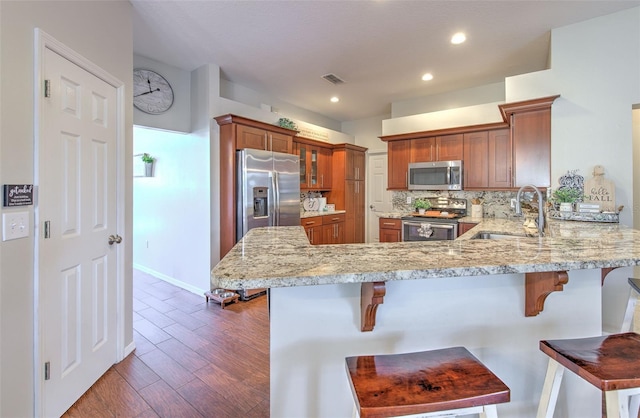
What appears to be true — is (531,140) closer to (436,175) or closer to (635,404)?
(436,175)

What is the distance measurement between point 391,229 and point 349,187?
4.64ft

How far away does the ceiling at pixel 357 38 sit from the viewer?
2533mm

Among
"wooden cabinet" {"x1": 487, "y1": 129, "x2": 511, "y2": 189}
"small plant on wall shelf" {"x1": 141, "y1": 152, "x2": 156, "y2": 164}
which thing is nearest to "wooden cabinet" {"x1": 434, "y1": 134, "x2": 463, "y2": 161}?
"wooden cabinet" {"x1": 487, "y1": 129, "x2": 511, "y2": 189}

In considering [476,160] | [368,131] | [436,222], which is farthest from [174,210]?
[476,160]

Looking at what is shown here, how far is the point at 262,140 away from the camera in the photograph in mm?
3881

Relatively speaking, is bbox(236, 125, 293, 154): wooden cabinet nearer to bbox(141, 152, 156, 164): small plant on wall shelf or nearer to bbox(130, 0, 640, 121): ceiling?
bbox(130, 0, 640, 121): ceiling

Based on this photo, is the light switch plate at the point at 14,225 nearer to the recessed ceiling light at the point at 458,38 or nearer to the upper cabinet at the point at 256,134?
the upper cabinet at the point at 256,134

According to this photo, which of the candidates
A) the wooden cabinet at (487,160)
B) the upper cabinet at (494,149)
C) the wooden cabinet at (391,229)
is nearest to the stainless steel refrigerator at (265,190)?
the wooden cabinet at (391,229)

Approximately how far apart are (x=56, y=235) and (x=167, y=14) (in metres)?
2.08

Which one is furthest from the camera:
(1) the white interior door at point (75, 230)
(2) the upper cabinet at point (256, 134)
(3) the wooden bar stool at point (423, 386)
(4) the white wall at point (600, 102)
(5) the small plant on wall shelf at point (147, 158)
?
(5) the small plant on wall shelf at point (147, 158)

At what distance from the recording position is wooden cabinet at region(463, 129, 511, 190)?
398cm

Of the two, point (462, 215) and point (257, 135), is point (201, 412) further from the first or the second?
point (462, 215)

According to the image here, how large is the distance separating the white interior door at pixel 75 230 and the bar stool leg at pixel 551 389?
2.35 m

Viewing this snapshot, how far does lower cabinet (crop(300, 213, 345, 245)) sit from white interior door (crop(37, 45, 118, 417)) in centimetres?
262
